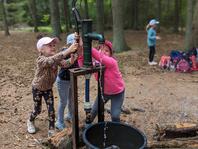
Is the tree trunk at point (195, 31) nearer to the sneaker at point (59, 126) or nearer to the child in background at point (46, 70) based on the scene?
the sneaker at point (59, 126)

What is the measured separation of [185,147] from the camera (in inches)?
172

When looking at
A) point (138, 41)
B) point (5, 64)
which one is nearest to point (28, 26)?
point (138, 41)

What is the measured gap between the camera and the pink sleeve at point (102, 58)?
13.9 feet

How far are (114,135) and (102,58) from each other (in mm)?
917

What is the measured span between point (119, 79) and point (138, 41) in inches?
473

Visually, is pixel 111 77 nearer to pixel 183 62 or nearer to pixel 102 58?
Answer: pixel 102 58

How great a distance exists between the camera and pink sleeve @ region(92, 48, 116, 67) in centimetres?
424

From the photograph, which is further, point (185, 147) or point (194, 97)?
point (194, 97)

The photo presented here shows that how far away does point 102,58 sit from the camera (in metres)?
4.32

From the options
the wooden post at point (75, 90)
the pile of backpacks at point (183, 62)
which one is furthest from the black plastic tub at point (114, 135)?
the pile of backpacks at point (183, 62)

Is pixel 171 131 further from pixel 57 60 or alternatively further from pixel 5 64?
pixel 5 64

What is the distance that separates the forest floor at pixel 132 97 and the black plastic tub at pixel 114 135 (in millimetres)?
1038

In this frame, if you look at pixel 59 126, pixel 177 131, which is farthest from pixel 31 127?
pixel 177 131

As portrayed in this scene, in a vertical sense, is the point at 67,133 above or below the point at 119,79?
below
